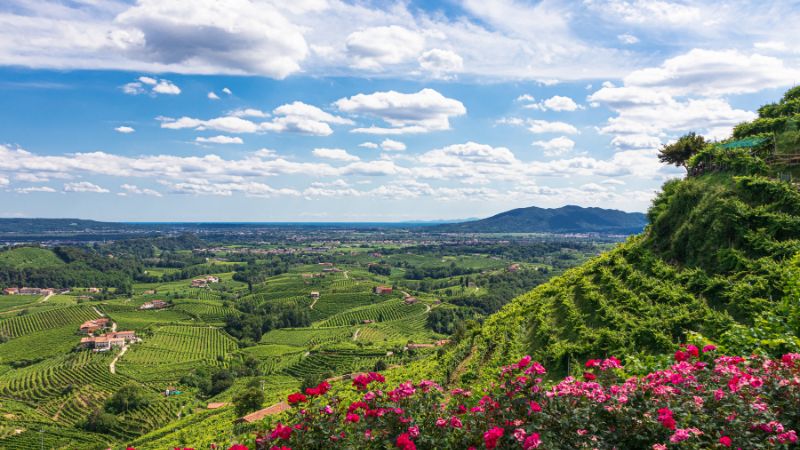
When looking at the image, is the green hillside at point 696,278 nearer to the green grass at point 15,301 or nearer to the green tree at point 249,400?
the green tree at point 249,400

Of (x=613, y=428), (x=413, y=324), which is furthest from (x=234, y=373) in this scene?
(x=613, y=428)

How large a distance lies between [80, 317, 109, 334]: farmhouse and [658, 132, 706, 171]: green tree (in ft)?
457

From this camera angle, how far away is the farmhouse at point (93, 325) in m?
119

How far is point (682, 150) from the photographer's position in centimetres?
2802

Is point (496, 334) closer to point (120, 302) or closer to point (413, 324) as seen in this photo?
point (413, 324)

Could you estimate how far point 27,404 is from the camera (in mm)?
76750

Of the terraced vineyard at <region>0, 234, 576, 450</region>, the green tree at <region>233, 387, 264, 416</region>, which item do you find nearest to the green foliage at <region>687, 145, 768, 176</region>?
the terraced vineyard at <region>0, 234, 576, 450</region>

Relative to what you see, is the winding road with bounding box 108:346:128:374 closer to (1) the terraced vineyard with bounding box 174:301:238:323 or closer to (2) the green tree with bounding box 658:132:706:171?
(1) the terraced vineyard with bounding box 174:301:238:323

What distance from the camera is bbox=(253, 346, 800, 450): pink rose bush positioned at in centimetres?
569

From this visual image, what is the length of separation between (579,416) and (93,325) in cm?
14841

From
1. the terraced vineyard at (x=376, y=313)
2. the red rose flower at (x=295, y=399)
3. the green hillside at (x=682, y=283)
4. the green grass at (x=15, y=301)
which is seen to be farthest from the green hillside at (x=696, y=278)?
the green grass at (x=15, y=301)

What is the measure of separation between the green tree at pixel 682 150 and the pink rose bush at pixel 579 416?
25.0 metres

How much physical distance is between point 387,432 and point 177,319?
154059 millimetres

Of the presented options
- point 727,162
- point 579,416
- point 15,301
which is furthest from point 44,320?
point 579,416
